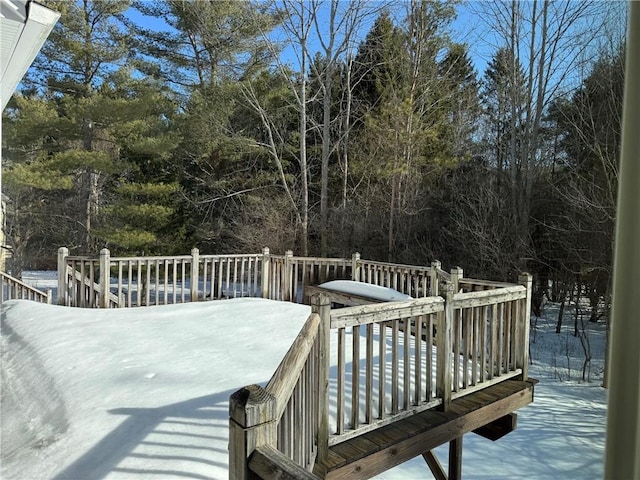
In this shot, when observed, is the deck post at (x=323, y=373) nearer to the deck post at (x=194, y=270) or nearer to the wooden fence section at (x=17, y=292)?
the deck post at (x=194, y=270)

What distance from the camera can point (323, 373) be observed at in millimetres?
1766

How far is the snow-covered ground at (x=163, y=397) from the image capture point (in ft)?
5.33

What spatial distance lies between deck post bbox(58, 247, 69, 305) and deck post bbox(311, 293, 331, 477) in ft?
13.9

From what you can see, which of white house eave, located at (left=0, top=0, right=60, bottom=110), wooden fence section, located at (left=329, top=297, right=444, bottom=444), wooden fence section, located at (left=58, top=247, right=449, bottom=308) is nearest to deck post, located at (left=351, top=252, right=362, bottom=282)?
wooden fence section, located at (left=58, top=247, right=449, bottom=308)

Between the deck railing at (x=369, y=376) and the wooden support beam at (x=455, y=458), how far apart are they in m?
0.35

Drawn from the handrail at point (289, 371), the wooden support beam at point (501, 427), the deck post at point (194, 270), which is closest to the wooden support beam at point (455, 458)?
the wooden support beam at point (501, 427)

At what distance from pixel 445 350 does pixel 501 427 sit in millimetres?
984

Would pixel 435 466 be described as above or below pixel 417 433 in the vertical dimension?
below

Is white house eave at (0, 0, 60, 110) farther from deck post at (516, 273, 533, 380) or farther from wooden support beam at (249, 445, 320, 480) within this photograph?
deck post at (516, 273, 533, 380)

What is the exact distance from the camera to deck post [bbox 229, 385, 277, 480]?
796 mm

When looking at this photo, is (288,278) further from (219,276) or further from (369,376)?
(369,376)

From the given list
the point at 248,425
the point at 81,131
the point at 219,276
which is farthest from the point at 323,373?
the point at 81,131

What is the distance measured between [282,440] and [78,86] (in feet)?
28.6

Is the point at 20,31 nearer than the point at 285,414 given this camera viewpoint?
No
